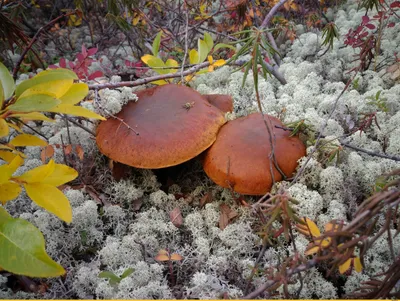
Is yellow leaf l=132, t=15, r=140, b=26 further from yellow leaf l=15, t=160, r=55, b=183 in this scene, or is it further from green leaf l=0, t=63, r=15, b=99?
yellow leaf l=15, t=160, r=55, b=183

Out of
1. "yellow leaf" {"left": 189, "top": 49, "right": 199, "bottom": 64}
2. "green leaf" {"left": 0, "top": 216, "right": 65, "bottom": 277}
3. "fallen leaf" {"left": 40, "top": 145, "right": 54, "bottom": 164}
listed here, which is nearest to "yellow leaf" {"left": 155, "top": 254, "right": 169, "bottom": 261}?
"green leaf" {"left": 0, "top": 216, "right": 65, "bottom": 277}

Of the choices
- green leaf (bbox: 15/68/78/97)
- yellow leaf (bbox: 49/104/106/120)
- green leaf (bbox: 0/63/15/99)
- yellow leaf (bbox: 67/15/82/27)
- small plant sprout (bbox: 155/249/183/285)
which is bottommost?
small plant sprout (bbox: 155/249/183/285)

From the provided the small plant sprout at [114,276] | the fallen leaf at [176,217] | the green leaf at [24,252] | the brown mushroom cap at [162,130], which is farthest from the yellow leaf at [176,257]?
the green leaf at [24,252]

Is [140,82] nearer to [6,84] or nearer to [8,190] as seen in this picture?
[6,84]

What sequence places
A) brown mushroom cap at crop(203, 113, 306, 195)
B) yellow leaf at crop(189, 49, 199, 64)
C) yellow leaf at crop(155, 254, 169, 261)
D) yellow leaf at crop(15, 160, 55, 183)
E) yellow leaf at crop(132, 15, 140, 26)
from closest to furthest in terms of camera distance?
yellow leaf at crop(15, 160, 55, 183), yellow leaf at crop(155, 254, 169, 261), brown mushroom cap at crop(203, 113, 306, 195), yellow leaf at crop(189, 49, 199, 64), yellow leaf at crop(132, 15, 140, 26)

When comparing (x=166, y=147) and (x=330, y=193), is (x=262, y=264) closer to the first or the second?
(x=330, y=193)

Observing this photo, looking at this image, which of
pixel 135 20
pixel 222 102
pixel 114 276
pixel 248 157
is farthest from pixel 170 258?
pixel 135 20

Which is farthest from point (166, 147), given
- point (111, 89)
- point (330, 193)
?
point (330, 193)
